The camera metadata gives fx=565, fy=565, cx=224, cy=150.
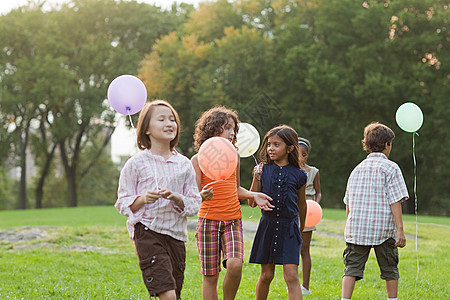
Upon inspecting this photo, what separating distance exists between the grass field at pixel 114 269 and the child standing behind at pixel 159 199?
1.99m

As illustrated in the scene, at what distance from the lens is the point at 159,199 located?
11.8 ft

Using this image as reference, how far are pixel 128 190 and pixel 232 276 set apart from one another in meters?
1.22

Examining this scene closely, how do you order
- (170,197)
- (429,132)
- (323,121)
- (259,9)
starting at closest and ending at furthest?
1. (170,197)
2. (429,132)
3. (323,121)
4. (259,9)

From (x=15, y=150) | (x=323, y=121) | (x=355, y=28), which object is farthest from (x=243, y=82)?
(x=15, y=150)

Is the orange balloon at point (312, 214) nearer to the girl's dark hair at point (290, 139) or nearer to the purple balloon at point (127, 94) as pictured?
the girl's dark hair at point (290, 139)

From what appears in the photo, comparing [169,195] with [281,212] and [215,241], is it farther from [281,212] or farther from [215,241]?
[281,212]

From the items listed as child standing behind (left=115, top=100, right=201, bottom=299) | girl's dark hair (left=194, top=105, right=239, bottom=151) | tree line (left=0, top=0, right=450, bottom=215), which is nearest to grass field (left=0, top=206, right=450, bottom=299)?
girl's dark hair (left=194, top=105, right=239, bottom=151)

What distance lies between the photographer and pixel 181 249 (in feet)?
12.0

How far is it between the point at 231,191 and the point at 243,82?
21315 millimetres

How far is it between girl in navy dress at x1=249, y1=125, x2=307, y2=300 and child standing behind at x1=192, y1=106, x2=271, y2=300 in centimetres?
18

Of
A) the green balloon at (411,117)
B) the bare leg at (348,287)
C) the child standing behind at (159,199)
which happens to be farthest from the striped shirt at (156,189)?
the green balloon at (411,117)

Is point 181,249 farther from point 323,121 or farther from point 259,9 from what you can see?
point 259,9

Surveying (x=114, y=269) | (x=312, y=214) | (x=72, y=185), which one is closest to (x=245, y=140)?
(x=312, y=214)

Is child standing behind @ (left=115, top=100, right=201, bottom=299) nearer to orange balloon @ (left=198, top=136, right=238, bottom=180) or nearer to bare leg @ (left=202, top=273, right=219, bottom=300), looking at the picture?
orange balloon @ (left=198, top=136, right=238, bottom=180)
